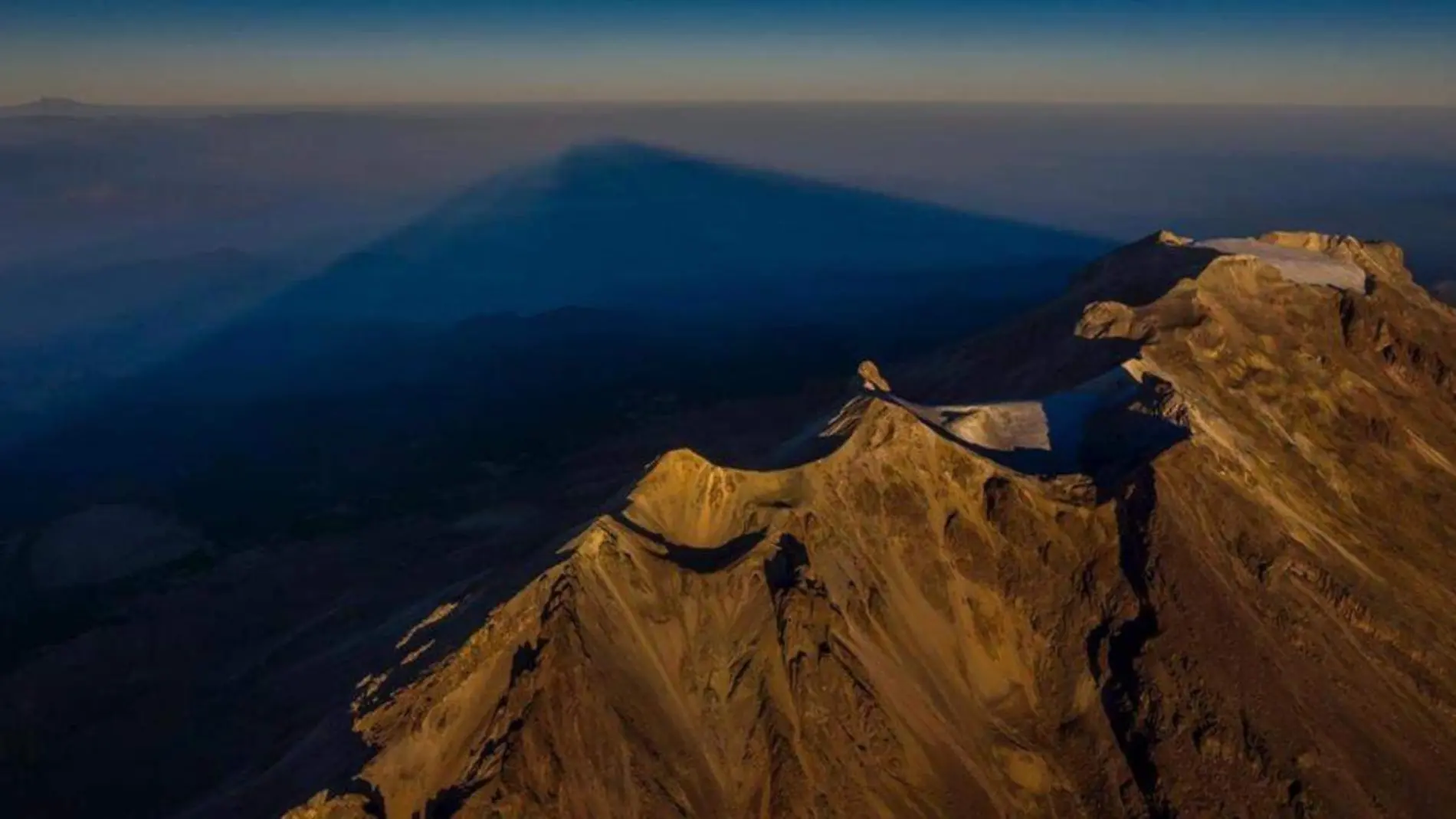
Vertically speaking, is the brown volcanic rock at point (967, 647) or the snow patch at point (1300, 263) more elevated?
the snow patch at point (1300, 263)

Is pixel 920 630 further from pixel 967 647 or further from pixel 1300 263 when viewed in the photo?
pixel 1300 263

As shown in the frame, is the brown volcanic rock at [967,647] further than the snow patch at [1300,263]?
No

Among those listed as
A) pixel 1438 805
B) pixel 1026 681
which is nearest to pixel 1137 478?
pixel 1026 681

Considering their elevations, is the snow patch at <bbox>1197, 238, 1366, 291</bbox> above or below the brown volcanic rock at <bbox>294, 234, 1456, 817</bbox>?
above

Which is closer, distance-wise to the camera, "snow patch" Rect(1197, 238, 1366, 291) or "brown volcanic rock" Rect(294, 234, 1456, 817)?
"brown volcanic rock" Rect(294, 234, 1456, 817)

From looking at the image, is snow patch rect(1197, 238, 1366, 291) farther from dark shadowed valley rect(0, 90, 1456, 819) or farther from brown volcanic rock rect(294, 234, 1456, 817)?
brown volcanic rock rect(294, 234, 1456, 817)

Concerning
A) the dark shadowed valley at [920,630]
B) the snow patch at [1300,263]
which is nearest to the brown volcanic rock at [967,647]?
the dark shadowed valley at [920,630]

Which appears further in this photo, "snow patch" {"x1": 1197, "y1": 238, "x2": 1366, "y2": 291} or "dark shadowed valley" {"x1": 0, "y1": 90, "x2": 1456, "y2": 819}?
"snow patch" {"x1": 1197, "y1": 238, "x2": 1366, "y2": 291}

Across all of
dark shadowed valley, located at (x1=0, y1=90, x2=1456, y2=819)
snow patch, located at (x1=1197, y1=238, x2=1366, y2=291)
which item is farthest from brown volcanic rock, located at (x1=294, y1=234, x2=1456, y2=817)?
snow patch, located at (x1=1197, y1=238, x2=1366, y2=291)

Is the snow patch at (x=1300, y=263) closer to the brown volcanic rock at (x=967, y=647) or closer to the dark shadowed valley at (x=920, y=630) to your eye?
the dark shadowed valley at (x=920, y=630)
